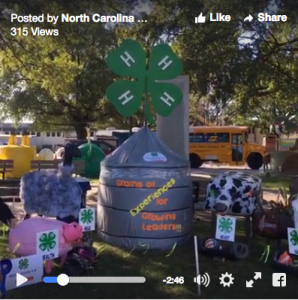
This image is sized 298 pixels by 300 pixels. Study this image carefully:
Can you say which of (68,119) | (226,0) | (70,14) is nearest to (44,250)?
(70,14)


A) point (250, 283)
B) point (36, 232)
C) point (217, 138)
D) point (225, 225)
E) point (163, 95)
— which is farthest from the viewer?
point (217, 138)

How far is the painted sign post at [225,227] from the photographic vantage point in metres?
3.97

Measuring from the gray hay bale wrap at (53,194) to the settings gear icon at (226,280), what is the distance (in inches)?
52.7

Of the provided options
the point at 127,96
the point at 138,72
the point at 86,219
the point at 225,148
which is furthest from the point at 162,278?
the point at 225,148

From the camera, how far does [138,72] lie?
185 inches

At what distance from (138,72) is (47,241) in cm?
199

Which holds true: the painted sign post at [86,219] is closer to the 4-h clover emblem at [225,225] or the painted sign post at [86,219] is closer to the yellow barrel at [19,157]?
the 4-h clover emblem at [225,225]

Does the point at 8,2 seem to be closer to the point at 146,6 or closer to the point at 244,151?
the point at 146,6

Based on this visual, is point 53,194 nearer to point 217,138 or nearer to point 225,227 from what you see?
point 225,227

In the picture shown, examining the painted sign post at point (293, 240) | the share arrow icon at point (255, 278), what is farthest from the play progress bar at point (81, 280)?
the painted sign post at point (293, 240)

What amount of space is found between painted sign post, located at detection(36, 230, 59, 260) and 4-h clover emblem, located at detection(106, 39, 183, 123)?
5.41 feet

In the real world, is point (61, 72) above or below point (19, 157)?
above

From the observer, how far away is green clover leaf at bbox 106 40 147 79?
4.62m
